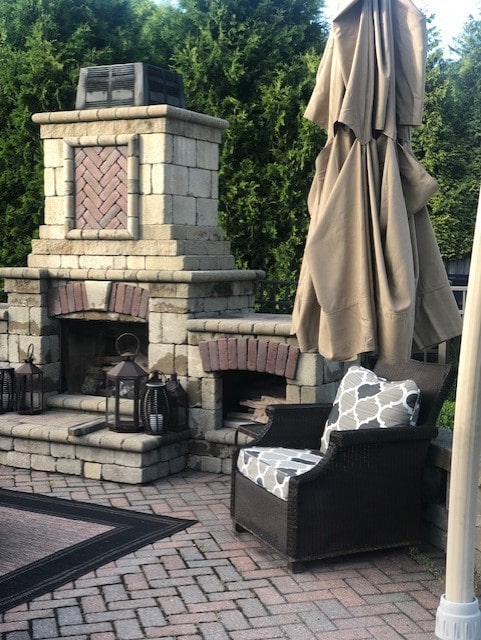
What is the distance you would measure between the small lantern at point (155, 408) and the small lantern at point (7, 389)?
154cm

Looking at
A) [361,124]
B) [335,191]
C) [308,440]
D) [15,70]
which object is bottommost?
[308,440]

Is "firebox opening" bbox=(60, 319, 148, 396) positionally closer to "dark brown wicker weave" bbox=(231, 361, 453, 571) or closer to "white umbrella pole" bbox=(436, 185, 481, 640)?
"dark brown wicker weave" bbox=(231, 361, 453, 571)

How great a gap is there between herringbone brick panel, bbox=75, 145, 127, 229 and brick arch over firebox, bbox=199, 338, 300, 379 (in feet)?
4.79

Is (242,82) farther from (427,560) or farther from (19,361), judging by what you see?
(427,560)

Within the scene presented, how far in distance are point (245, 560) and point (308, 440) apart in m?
0.97

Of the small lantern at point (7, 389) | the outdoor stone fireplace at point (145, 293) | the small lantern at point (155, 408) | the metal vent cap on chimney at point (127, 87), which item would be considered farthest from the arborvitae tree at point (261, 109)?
the small lantern at point (155, 408)

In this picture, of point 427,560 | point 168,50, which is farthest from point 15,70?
point 427,560

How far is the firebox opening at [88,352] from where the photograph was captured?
26.6 ft

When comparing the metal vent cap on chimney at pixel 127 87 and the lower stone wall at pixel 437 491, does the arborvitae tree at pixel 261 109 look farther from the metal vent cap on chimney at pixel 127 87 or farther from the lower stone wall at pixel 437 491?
the lower stone wall at pixel 437 491

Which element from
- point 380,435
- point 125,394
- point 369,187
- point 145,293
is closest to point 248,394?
point 125,394

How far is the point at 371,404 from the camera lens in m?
5.33

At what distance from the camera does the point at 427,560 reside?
201 inches

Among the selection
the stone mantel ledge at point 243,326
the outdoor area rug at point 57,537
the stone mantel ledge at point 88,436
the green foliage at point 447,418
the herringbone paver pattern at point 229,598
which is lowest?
the outdoor area rug at point 57,537

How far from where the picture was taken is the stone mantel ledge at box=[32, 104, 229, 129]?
7.34m
